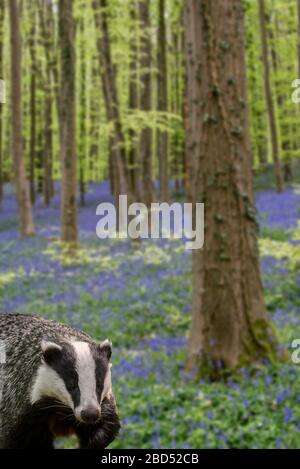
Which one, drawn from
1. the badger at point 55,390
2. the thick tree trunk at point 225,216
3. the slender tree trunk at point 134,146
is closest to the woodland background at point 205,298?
the thick tree trunk at point 225,216

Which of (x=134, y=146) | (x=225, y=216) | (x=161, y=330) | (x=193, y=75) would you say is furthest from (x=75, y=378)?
(x=134, y=146)

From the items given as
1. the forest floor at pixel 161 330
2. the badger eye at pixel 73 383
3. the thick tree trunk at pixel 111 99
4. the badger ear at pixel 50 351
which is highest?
the thick tree trunk at pixel 111 99

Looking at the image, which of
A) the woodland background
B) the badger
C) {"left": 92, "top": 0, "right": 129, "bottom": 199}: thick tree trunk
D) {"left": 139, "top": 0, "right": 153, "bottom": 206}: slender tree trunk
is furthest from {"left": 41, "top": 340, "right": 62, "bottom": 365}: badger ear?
{"left": 139, "top": 0, "right": 153, "bottom": 206}: slender tree trunk

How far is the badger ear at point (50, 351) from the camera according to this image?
1.70 feet

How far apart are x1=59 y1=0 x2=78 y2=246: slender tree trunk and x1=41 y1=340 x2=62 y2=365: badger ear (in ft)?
30.1

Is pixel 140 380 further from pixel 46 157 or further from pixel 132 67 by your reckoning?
pixel 46 157

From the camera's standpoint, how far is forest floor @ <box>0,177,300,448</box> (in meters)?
5.99

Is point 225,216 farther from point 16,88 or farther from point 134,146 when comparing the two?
point 134,146

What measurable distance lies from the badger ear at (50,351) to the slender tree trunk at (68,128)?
918cm

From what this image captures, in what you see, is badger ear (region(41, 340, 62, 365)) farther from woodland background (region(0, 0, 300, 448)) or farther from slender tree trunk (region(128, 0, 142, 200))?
slender tree trunk (region(128, 0, 142, 200))

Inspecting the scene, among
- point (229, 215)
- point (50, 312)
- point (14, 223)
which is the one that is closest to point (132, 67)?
point (14, 223)

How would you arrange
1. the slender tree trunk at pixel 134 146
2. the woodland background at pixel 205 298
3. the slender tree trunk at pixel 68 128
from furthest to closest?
the slender tree trunk at pixel 134 146, the slender tree trunk at pixel 68 128, the woodland background at pixel 205 298

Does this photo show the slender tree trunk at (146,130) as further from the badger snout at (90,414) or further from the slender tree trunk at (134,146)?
the badger snout at (90,414)

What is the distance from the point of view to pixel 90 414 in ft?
1.74
